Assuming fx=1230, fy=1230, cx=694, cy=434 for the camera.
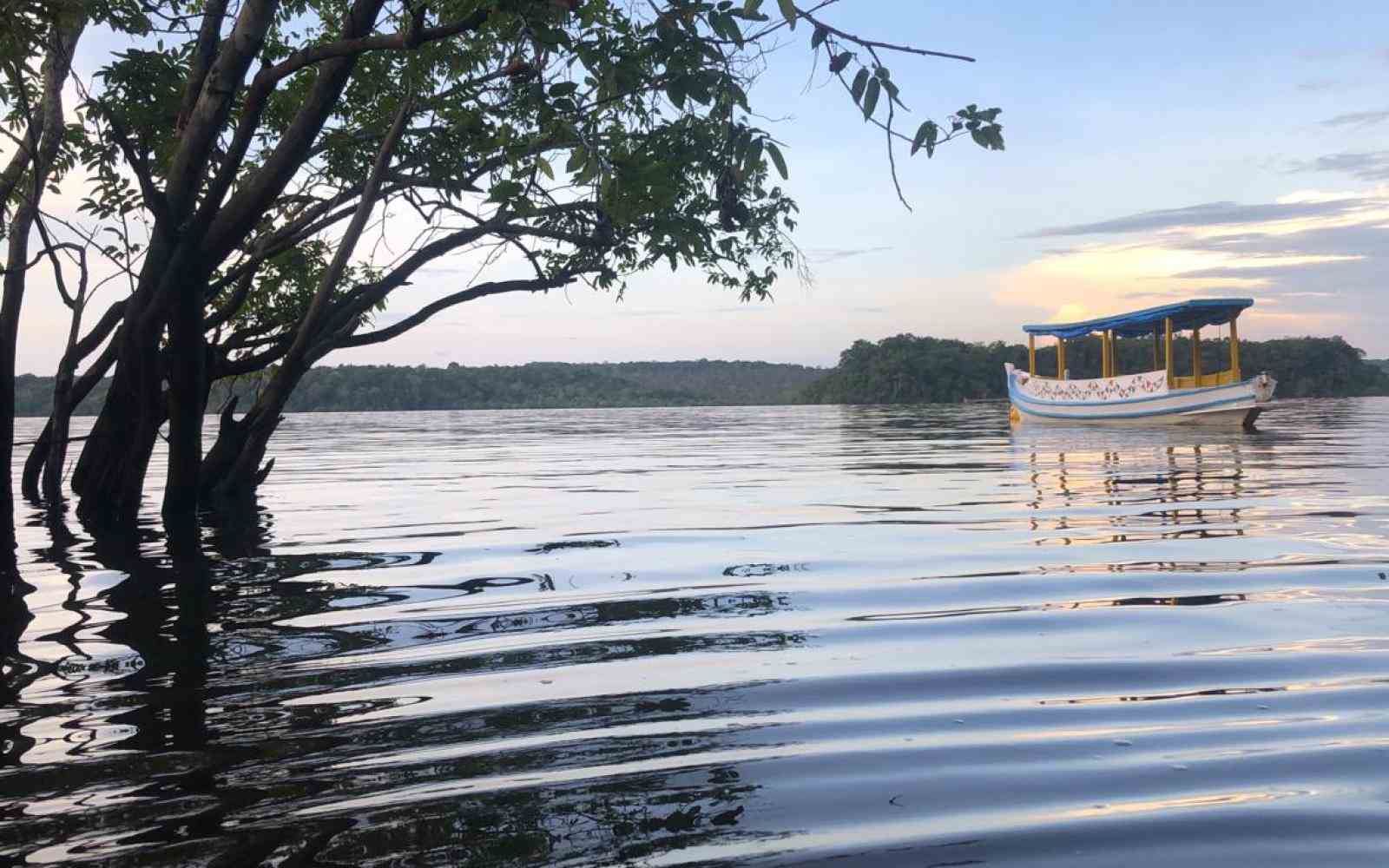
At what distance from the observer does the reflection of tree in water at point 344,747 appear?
295 centimetres

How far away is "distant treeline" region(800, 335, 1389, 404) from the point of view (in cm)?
9750

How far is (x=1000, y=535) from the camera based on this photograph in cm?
945

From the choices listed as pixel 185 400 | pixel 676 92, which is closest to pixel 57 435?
pixel 185 400

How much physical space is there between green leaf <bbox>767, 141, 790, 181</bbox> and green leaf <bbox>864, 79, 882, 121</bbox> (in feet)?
1.57

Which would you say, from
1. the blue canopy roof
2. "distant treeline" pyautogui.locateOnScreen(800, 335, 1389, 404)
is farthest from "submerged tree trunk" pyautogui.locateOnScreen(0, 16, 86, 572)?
"distant treeline" pyautogui.locateOnScreen(800, 335, 1389, 404)

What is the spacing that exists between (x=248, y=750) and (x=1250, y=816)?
9.35ft

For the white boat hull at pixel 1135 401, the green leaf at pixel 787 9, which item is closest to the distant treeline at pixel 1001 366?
the white boat hull at pixel 1135 401

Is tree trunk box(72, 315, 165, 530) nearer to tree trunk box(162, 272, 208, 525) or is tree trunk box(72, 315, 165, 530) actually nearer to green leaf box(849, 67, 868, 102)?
tree trunk box(162, 272, 208, 525)

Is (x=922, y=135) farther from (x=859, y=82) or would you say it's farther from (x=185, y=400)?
(x=185, y=400)

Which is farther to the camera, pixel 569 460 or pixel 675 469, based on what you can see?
pixel 569 460

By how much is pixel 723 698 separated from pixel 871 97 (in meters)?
2.93

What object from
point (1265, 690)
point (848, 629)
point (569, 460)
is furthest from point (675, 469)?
point (1265, 690)

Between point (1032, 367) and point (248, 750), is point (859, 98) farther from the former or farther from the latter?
point (1032, 367)

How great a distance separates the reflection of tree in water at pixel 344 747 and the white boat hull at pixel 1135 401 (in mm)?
31098
